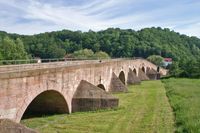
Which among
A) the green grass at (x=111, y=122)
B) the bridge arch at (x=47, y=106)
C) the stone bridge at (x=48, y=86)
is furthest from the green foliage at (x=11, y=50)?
the green grass at (x=111, y=122)

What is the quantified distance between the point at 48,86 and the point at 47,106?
419cm

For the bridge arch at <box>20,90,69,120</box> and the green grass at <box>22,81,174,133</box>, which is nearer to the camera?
the green grass at <box>22,81,174,133</box>

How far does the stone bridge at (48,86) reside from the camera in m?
14.3

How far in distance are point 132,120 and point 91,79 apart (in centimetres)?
779

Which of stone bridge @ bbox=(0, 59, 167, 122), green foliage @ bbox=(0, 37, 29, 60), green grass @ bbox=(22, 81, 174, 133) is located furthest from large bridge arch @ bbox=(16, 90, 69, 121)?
green foliage @ bbox=(0, 37, 29, 60)

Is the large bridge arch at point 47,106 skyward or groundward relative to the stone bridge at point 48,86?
Result: groundward

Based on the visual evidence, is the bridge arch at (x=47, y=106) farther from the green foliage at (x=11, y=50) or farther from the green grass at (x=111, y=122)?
the green foliage at (x=11, y=50)

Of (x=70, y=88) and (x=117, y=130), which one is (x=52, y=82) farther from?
(x=117, y=130)

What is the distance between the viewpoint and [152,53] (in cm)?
14038

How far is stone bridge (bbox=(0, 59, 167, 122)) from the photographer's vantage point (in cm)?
1434

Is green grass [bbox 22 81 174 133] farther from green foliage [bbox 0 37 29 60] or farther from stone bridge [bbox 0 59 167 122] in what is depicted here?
green foliage [bbox 0 37 29 60]

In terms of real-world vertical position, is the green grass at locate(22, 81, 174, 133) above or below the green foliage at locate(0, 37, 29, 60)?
below

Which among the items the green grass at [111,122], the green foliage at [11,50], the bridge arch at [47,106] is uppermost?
the green foliage at [11,50]

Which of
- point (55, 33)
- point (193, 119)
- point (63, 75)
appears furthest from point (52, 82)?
point (55, 33)
